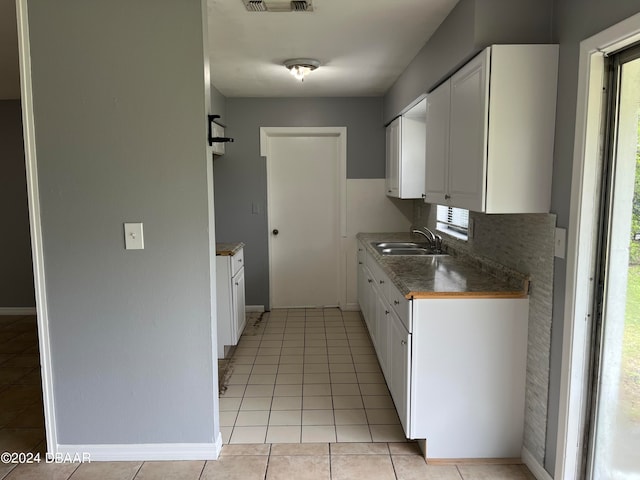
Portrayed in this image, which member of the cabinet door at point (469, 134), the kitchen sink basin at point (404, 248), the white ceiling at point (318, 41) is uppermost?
the white ceiling at point (318, 41)

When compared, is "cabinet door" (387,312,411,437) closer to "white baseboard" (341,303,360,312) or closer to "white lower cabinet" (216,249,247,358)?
"white lower cabinet" (216,249,247,358)

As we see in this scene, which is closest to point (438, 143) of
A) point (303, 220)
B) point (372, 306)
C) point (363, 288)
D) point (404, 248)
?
point (404, 248)

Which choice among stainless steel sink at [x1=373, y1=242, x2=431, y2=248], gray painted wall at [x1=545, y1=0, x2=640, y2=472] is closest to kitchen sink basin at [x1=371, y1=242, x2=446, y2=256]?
stainless steel sink at [x1=373, y1=242, x2=431, y2=248]

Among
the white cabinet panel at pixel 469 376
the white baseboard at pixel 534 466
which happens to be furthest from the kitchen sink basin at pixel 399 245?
the white baseboard at pixel 534 466

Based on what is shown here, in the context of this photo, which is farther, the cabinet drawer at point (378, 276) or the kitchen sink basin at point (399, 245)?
the kitchen sink basin at point (399, 245)

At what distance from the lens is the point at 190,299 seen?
2.21 metres

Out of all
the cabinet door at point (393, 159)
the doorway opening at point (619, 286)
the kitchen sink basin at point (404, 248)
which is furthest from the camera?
the cabinet door at point (393, 159)

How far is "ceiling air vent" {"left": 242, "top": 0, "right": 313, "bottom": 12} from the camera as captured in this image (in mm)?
2262

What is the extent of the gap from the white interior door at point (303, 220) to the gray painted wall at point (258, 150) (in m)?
0.15

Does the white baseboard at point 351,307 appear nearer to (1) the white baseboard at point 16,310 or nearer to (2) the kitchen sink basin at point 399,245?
(2) the kitchen sink basin at point 399,245

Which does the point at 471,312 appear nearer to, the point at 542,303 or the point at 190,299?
the point at 542,303

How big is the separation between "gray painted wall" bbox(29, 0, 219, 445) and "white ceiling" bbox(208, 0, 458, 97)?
20.5 inches

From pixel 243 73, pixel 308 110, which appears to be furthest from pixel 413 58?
pixel 308 110

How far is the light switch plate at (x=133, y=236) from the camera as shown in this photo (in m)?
2.16
